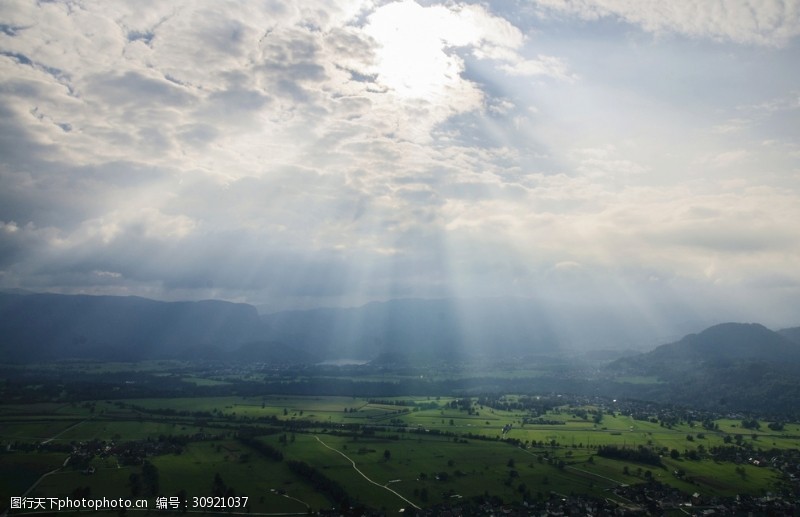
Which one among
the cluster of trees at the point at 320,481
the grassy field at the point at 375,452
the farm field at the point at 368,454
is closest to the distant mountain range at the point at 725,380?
the farm field at the point at 368,454

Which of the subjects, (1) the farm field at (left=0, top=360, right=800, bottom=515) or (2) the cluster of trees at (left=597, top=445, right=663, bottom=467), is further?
(2) the cluster of trees at (left=597, top=445, right=663, bottom=467)

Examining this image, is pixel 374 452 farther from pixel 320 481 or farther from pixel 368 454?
pixel 320 481

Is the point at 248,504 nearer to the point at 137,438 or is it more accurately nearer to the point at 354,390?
the point at 137,438

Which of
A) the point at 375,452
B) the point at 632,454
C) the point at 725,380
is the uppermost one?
the point at 725,380

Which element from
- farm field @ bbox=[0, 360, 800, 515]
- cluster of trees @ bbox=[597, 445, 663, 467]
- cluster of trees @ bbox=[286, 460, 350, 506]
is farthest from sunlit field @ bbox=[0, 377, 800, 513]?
cluster of trees @ bbox=[597, 445, 663, 467]

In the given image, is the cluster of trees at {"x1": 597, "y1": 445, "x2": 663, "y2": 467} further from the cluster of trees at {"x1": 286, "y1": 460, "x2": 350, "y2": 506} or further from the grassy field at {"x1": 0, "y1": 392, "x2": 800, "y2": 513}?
the cluster of trees at {"x1": 286, "y1": 460, "x2": 350, "y2": 506}

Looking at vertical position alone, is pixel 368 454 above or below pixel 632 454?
above

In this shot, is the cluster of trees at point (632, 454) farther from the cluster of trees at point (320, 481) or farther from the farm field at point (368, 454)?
the cluster of trees at point (320, 481)

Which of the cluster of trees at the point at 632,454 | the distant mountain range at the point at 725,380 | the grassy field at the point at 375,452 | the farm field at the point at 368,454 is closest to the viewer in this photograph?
the farm field at the point at 368,454

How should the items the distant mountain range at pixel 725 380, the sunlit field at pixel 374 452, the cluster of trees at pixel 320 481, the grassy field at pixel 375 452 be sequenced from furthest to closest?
1. the distant mountain range at pixel 725 380
2. the grassy field at pixel 375 452
3. the sunlit field at pixel 374 452
4. the cluster of trees at pixel 320 481

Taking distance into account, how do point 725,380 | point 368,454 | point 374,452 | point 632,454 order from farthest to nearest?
point 725,380 < point 374,452 < point 632,454 < point 368,454

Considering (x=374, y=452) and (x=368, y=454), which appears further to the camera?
(x=374, y=452)

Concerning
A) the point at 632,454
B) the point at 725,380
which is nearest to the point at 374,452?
the point at 632,454
